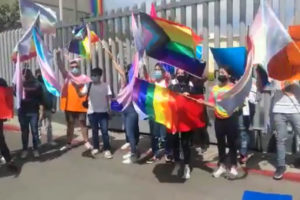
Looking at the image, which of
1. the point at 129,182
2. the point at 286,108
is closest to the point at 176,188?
the point at 129,182

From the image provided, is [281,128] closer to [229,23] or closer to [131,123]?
[229,23]

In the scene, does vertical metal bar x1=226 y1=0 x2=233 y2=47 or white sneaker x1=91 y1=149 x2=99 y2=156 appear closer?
vertical metal bar x1=226 y1=0 x2=233 y2=47

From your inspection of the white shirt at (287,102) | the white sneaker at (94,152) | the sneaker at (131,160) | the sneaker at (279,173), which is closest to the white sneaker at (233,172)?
the sneaker at (279,173)

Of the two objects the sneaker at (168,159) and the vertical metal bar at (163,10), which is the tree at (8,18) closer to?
the vertical metal bar at (163,10)

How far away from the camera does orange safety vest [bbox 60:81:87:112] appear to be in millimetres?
8945

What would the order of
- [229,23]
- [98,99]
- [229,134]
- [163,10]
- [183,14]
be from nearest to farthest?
1. [229,134]
2. [229,23]
3. [98,99]
4. [183,14]
5. [163,10]

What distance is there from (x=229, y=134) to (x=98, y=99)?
2748 mm

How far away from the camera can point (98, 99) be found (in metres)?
8.47

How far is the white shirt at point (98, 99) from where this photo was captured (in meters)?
8.47

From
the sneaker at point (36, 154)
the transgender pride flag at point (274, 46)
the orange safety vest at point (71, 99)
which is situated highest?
the transgender pride flag at point (274, 46)

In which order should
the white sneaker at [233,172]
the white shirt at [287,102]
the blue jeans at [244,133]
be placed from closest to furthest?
the white shirt at [287,102] → the white sneaker at [233,172] → the blue jeans at [244,133]

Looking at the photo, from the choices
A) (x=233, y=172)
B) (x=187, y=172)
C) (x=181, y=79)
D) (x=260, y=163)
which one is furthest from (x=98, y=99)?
(x=260, y=163)

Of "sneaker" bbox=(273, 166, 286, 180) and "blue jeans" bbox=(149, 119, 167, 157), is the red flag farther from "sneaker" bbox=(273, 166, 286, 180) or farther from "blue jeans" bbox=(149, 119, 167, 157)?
"sneaker" bbox=(273, 166, 286, 180)

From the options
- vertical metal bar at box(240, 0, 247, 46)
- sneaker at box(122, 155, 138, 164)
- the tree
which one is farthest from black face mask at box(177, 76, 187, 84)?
the tree
